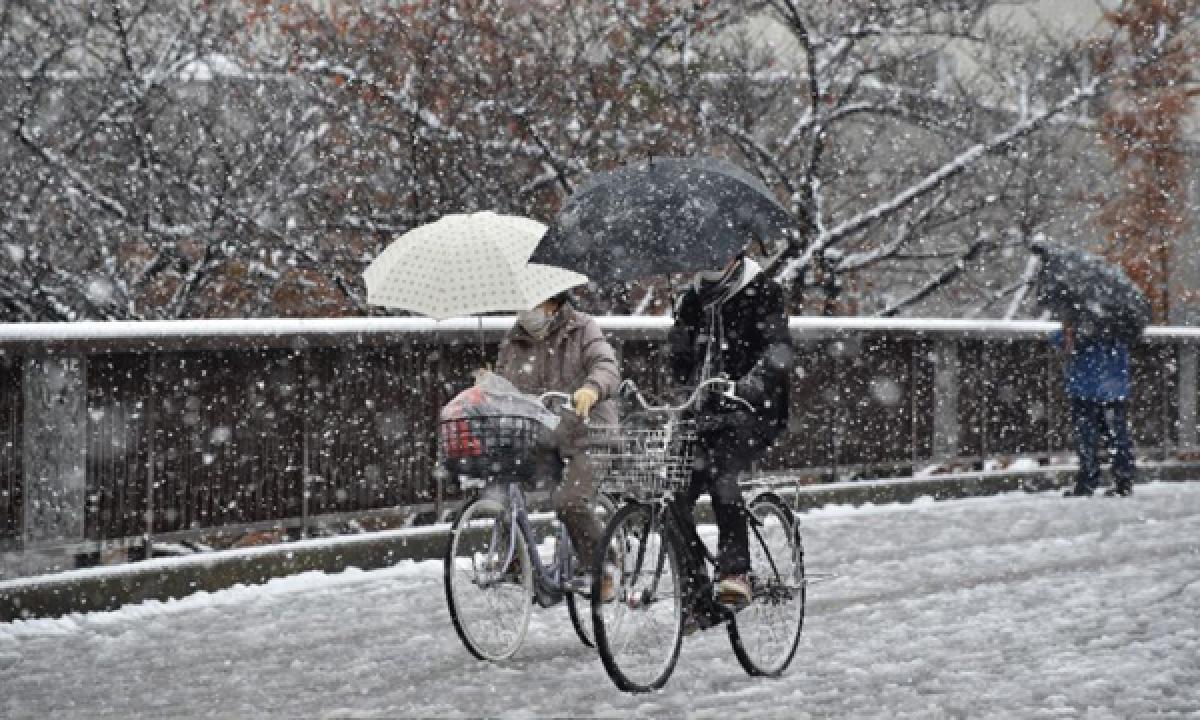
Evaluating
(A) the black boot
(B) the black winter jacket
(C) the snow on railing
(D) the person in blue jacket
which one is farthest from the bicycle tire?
(A) the black boot

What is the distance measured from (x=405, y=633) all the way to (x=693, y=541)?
6.85ft

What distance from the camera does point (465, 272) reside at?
755 centimetres

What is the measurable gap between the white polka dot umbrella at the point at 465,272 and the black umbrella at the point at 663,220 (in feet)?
1.88

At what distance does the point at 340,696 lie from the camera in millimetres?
6559

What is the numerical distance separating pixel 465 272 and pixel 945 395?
8.45m

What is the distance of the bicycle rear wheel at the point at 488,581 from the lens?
276 inches

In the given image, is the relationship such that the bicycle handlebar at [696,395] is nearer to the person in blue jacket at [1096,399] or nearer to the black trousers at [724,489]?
the black trousers at [724,489]

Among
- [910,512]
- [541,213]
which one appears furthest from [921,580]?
[541,213]

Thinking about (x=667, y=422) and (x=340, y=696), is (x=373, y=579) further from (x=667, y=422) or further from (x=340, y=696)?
(x=667, y=422)

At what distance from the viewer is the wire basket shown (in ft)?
19.6

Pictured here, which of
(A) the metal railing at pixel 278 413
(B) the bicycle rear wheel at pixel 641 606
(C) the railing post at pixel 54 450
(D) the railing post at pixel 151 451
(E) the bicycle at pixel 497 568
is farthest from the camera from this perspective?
(D) the railing post at pixel 151 451

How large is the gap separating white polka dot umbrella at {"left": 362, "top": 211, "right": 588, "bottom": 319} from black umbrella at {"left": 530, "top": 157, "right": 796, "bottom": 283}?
0.57 metres

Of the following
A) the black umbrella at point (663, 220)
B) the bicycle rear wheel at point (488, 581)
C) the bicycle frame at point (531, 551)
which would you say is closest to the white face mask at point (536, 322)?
the black umbrella at point (663, 220)

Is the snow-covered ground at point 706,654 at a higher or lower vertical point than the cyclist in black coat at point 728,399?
lower
